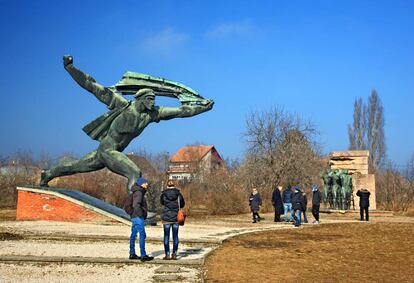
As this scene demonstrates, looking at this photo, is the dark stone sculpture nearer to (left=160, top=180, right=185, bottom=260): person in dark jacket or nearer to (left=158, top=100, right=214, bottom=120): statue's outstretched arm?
(left=158, top=100, right=214, bottom=120): statue's outstretched arm

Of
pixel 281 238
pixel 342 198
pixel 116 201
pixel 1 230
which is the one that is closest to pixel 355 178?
pixel 342 198

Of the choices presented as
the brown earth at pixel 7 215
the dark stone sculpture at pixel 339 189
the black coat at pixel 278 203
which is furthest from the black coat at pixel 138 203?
the dark stone sculpture at pixel 339 189

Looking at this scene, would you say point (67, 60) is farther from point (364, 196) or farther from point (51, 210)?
point (364, 196)

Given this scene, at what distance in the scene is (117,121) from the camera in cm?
1383

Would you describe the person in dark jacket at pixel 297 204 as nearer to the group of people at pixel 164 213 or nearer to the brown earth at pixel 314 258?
the brown earth at pixel 314 258

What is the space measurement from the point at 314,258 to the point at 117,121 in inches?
301

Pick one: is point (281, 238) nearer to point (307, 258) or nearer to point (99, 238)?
point (307, 258)

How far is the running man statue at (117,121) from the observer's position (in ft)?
44.3

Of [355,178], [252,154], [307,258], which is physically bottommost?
[307,258]

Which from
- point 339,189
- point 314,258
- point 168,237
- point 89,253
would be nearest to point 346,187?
point 339,189

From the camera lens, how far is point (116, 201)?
24484 mm

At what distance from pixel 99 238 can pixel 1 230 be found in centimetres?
312

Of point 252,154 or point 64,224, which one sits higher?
point 252,154

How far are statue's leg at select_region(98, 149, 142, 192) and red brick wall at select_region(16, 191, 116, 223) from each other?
4.96 ft
